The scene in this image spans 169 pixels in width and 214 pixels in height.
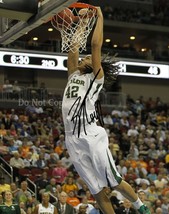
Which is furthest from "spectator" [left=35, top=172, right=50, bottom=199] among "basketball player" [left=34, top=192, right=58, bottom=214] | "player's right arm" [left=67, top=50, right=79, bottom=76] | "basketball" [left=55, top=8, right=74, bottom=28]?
"basketball" [left=55, top=8, right=74, bottom=28]

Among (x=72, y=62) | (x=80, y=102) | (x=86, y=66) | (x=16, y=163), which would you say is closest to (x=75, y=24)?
(x=72, y=62)

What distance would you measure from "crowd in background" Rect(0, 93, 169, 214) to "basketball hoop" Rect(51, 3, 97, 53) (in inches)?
226

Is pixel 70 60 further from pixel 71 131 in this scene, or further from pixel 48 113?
pixel 48 113

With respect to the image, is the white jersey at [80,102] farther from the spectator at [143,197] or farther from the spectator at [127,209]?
the spectator at [143,197]

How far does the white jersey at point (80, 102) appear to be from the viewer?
661 cm

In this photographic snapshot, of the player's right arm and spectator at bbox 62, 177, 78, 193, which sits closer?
the player's right arm

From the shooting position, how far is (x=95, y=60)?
6531 millimetres

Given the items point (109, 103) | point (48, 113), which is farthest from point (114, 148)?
point (109, 103)

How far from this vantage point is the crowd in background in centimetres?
1508

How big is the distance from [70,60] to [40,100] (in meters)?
18.0

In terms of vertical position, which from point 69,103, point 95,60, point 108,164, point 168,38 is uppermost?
point 168,38

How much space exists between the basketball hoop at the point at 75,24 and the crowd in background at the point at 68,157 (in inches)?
226

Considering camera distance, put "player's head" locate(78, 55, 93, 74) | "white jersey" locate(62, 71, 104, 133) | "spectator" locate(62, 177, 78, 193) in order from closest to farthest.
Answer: "white jersey" locate(62, 71, 104, 133)
"player's head" locate(78, 55, 93, 74)
"spectator" locate(62, 177, 78, 193)

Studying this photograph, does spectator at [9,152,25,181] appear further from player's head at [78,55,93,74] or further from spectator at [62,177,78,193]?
player's head at [78,55,93,74]
